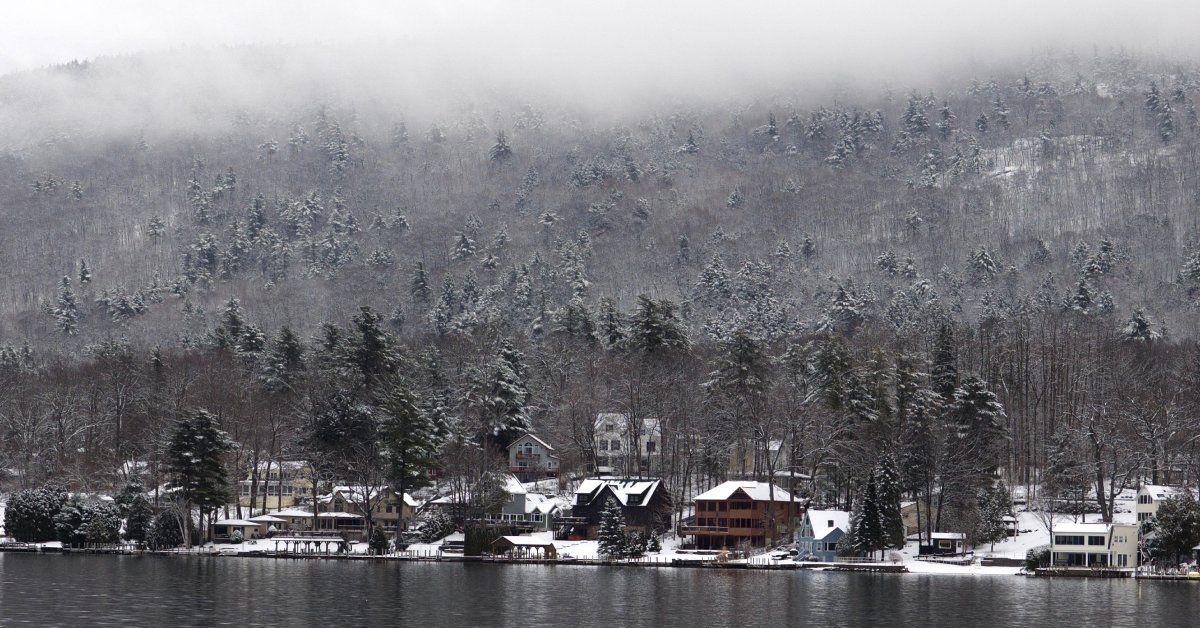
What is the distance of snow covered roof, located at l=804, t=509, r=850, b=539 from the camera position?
10794cm

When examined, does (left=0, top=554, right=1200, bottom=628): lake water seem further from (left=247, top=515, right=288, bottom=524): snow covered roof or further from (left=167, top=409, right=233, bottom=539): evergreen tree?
(left=247, top=515, right=288, bottom=524): snow covered roof

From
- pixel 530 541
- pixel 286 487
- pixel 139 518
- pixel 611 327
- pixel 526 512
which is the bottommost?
pixel 530 541

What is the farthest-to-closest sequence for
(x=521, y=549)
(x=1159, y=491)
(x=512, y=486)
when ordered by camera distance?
(x=512, y=486), (x=521, y=549), (x=1159, y=491)

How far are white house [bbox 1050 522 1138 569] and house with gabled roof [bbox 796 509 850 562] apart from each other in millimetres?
16009

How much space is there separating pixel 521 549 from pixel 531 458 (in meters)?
23.7

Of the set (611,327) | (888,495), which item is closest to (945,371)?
(888,495)

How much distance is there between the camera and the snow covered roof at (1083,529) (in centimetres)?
10006

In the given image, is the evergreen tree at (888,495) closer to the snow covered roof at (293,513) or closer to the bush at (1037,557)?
the bush at (1037,557)

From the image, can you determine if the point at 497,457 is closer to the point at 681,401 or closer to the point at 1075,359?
the point at 681,401

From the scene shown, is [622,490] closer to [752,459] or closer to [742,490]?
[742,490]

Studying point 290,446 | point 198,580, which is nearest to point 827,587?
point 198,580

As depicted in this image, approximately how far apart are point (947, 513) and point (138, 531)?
67139 mm

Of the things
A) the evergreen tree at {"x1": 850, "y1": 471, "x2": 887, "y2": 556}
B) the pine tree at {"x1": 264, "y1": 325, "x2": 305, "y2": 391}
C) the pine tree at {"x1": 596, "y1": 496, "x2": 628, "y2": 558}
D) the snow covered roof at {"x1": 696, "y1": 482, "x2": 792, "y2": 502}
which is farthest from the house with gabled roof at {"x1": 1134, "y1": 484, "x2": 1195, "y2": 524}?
the pine tree at {"x1": 264, "y1": 325, "x2": 305, "y2": 391}

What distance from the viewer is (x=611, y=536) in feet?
357
